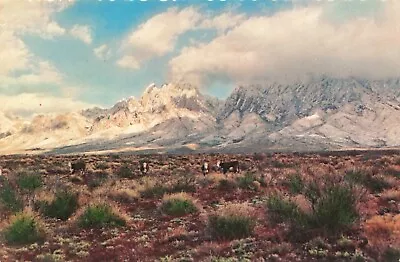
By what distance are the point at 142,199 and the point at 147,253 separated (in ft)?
36.2

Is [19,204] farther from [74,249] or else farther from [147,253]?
[147,253]

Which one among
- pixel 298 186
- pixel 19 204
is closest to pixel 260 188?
pixel 298 186

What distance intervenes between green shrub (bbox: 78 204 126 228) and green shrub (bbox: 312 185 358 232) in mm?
6687

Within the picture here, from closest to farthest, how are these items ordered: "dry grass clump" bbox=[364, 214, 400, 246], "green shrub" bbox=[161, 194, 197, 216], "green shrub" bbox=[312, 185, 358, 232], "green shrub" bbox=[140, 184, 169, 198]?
"dry grass clump" bbox=[364, 214, 400, 246], "green shrub" bbox=[312, 185, 358, 232], "green shrub" bbox=[161, 194, 197, 216], "green shrub" bbox=[140, 184, 169, 198]

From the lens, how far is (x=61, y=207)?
1789 cm

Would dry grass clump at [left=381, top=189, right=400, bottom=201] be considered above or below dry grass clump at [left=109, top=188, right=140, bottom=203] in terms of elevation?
below

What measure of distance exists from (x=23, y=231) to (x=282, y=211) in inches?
292

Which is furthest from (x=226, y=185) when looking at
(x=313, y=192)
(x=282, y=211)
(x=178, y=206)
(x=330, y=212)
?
(x=330, y=212)

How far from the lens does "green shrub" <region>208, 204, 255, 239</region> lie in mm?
12905

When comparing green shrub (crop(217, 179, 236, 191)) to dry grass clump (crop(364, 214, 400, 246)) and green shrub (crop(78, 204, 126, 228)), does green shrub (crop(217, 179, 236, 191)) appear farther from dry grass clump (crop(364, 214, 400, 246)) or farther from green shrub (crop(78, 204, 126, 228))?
dry grass clump (crop(364, 214, 400, 246))

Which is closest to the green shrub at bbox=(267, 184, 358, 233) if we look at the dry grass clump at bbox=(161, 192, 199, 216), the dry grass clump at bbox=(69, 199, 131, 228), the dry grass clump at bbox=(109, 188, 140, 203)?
the dry grass clump at bbox=(161, 192, 199, 216)

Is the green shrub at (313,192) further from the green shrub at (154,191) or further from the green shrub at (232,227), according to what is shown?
the green shrub at (154,191)

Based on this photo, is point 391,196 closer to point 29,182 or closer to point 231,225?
point 231,225

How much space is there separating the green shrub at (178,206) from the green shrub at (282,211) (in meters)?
3.67
